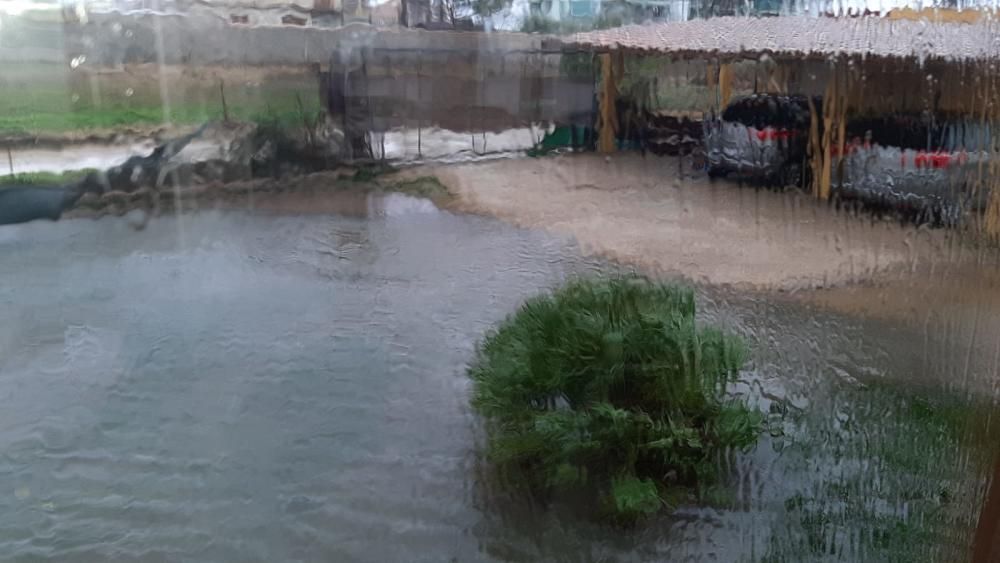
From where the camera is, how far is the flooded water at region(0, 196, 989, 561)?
1.82 meters

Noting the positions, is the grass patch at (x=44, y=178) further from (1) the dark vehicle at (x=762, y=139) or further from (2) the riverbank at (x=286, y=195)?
(1) the dark vehicle at (x=762, y=139)

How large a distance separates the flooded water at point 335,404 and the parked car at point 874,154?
287mm

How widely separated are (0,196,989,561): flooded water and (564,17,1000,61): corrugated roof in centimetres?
52

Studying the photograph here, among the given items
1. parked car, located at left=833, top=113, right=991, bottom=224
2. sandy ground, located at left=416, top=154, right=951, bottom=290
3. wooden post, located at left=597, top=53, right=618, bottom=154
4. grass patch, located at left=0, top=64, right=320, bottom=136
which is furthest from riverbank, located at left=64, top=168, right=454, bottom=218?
parked car, located at left=833, top=113, right=991, bottom=224

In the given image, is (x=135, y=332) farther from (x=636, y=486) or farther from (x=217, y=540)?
(x=636, y=486)

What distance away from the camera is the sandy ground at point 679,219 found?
85.6 inches

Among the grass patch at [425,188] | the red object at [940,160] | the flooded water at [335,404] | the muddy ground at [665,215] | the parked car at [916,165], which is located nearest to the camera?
the parked car at [916,165]

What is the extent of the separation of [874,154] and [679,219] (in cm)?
84

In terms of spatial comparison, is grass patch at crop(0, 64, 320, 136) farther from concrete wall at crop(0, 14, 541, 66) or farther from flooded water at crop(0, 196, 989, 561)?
flooded water at crop(0, 196, 989, 561)

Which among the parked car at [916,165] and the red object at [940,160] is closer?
the parked car at [916,165]

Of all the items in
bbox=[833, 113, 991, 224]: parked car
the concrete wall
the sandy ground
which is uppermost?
the concrete wall

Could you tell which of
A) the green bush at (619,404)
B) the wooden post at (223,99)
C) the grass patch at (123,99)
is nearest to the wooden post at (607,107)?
the green bush at (619,404)

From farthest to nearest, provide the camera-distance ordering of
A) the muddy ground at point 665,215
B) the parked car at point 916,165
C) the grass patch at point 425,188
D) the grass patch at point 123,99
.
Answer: the grass patch at point 425,188
the grass patch at point 123,99
the muddy ground at point 665,215
the parked car at point 916,165

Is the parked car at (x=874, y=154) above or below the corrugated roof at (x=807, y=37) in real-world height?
below
